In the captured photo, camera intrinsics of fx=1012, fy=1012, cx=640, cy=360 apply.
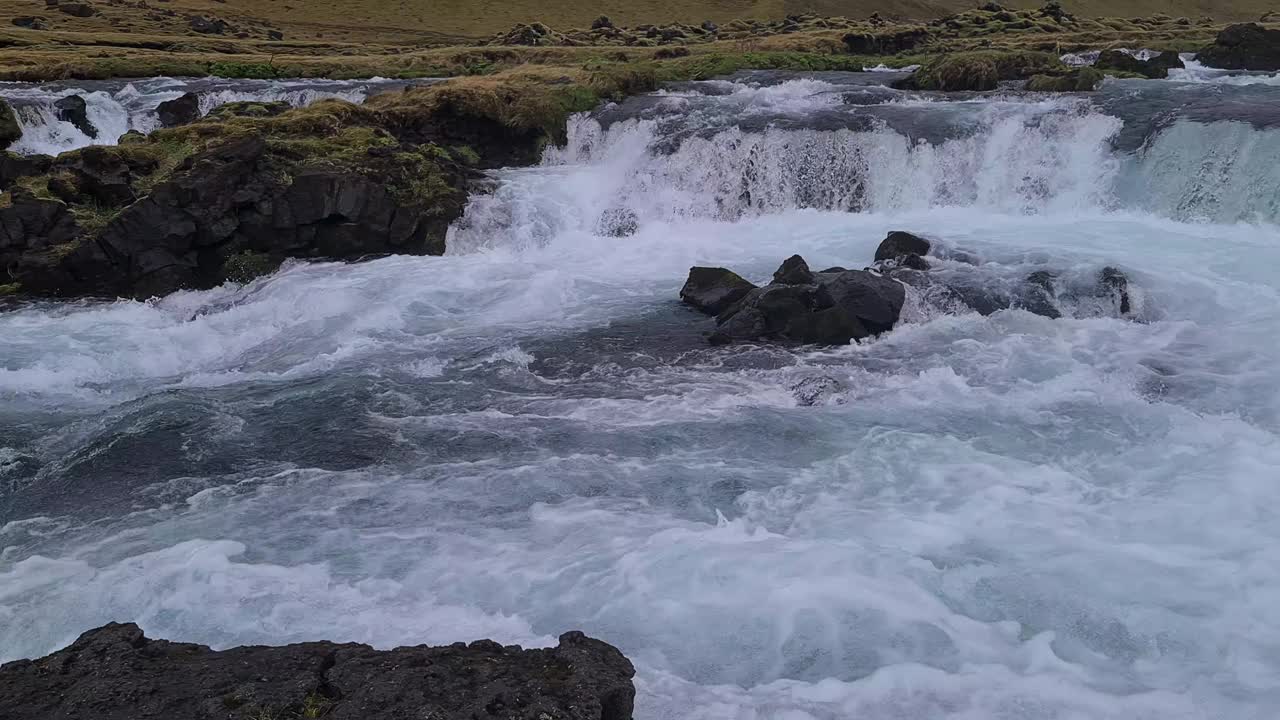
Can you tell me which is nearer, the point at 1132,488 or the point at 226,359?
the point at 1132,488

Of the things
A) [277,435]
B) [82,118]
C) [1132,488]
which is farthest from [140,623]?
[82,118]

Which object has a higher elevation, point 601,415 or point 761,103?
point 761,103

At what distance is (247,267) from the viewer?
18.5 metres

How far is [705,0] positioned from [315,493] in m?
86.3

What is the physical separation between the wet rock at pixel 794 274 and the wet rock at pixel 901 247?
2419 mm

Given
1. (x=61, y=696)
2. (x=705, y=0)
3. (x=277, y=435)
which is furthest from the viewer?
(x=705, y=0)

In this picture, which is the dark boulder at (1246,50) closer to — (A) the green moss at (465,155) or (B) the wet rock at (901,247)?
(B) the wet rock at (901,247)

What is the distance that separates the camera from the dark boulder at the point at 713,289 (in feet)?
53.1

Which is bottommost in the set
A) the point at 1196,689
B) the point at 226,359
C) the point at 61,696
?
the point at 226,359

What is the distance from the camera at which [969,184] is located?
22.3 meters

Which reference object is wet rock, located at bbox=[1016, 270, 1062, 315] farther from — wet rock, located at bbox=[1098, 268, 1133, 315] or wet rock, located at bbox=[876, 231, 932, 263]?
wet rock, located at bbox=[876, 231, 932, 263]

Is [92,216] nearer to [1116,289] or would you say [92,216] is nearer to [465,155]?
[465,155]

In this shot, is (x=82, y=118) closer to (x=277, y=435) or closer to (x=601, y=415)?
(x=277, y=435)

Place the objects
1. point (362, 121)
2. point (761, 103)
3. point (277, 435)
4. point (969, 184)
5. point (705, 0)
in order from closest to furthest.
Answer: point (277, 435) → point (969, 184) → point (362, 121) → point (761, 103) → point (705, 0)
